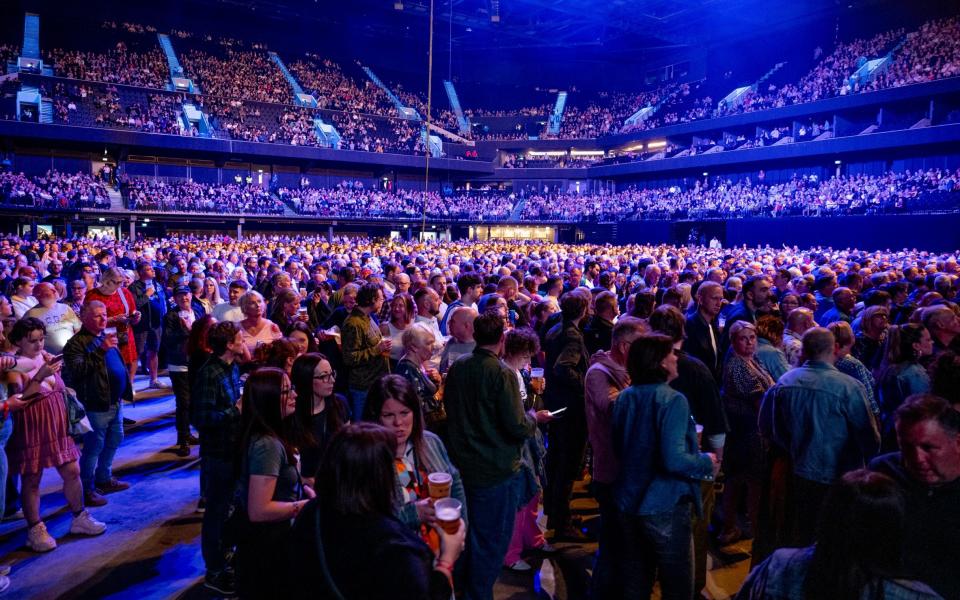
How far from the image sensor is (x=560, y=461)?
4.61 m

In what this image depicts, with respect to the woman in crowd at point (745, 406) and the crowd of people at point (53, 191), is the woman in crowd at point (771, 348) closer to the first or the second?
the woman in crowd at point (745, 406)

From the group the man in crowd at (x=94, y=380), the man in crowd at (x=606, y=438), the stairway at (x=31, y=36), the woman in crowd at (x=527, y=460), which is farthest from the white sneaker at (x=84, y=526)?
the stairway at (x=31, y=36)

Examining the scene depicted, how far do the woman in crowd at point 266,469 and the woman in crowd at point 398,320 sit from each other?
229cm

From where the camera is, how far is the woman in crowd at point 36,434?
4.19 metres

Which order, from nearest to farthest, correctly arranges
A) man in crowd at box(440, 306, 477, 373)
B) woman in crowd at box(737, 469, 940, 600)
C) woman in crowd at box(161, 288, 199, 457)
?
woman in crowd at box(737, 469, 940, 600), man in crowd at box(440, 306, 477, 373), woman in crowd at box(161, 288, 199, 457)

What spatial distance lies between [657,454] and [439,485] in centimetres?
108

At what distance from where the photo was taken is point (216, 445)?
364 centimetres

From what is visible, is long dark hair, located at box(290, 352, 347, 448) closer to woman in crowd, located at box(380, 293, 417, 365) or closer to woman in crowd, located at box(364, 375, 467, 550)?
woman in crowd, located at box(364, 375, 467, 550)

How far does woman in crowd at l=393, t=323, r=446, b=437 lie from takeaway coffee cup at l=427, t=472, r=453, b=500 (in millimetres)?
1224

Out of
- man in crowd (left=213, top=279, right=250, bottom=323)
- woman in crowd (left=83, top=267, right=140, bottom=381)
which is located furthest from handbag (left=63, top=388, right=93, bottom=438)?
woman in crowd (left=83, top=267, right=140, bottom=381)

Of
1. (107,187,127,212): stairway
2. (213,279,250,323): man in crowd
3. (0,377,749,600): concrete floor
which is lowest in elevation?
(0,377,749,600): concrete floor

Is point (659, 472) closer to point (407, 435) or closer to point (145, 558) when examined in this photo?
point (407, 435)

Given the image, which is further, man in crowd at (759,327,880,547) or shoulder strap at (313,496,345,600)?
man in crowd at (759,327,880,547)

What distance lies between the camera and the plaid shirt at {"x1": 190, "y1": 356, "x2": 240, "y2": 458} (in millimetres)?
3629
